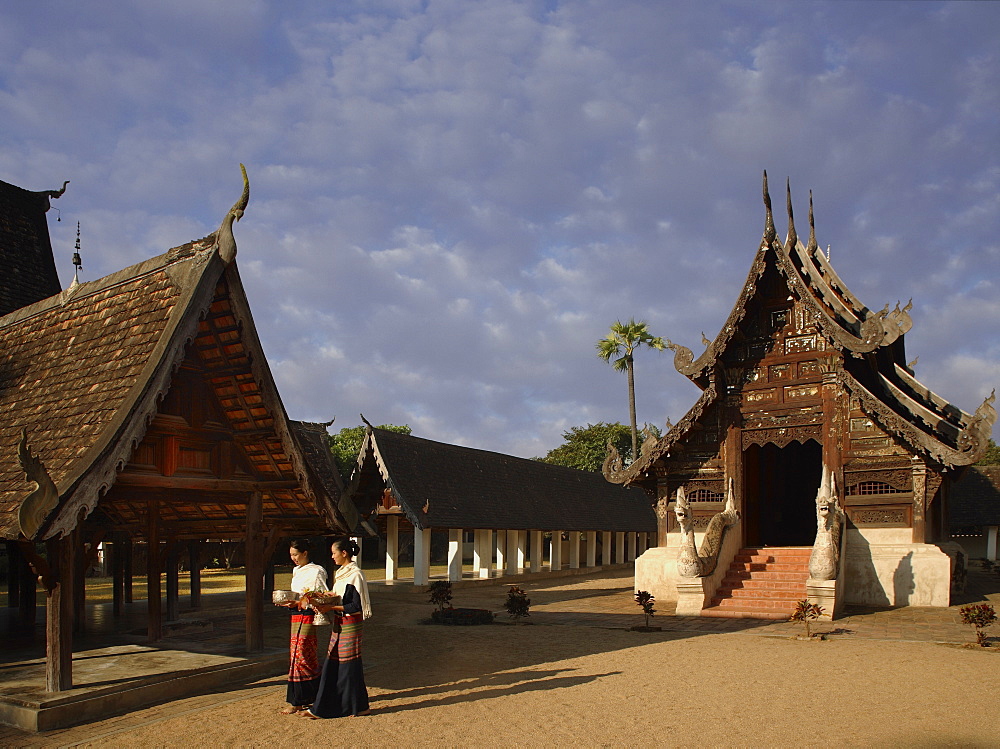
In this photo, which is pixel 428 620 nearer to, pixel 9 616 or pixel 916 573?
pixel 9 616

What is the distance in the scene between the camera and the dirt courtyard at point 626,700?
6996 millimetres

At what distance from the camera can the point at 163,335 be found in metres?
8.02

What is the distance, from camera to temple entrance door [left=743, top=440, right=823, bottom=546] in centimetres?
2331

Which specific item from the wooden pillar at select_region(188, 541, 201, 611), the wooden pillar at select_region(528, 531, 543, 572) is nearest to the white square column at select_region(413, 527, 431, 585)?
the wooden pillar at select_region(188, 541, 201, 611)

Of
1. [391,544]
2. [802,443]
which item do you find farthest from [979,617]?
[391,544]

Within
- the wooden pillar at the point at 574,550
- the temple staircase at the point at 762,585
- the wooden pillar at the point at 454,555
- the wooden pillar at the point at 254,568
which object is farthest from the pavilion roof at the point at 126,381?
the wooden pillar at the point at 574,550

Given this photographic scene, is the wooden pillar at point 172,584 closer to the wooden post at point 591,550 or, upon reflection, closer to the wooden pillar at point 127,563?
the wooden pillar at point 127,563

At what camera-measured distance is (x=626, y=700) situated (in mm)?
8375

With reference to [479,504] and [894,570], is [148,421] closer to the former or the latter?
[894,570]

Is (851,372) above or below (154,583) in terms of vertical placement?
above

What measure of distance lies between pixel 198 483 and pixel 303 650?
7.93 feet

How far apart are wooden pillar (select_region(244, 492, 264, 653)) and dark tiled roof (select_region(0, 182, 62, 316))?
1147 centimetres

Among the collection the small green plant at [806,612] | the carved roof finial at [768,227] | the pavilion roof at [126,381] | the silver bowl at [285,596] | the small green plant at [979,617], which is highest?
the carved roof finial at [768,227]

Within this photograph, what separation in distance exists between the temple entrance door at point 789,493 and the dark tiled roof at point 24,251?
1909 cm
